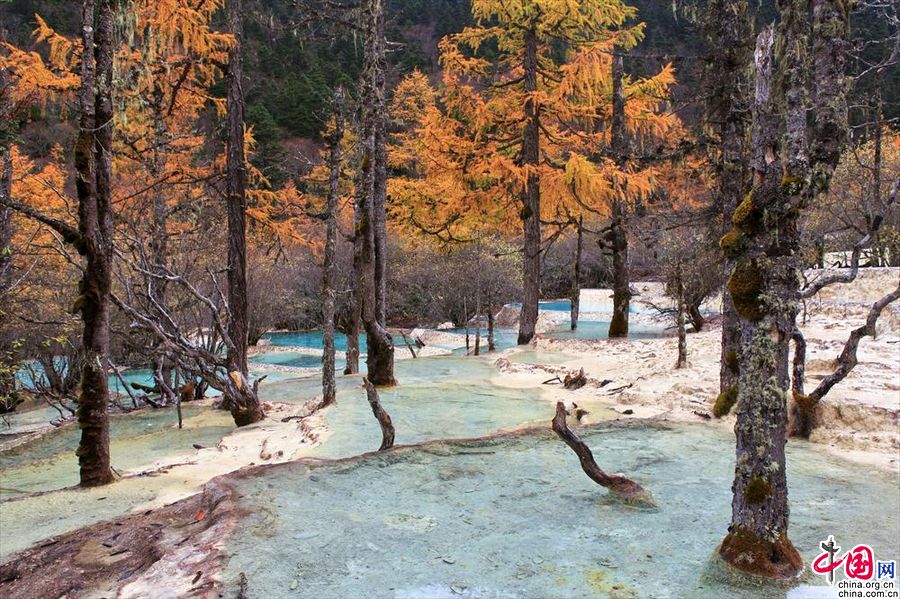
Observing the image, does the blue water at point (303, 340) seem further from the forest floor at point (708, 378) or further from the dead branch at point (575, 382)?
the dead branch at point (575, 382)

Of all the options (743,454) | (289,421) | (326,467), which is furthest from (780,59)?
(289,421)

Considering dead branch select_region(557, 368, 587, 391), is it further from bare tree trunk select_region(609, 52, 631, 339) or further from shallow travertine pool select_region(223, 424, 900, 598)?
bare tree trunk select_region(609, 52, 631, 339)

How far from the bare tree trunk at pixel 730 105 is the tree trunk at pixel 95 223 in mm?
7770

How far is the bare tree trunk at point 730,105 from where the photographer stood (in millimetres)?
8375

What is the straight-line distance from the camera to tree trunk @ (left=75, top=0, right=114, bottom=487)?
6.18m

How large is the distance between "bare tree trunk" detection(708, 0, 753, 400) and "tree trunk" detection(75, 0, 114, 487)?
25.5ft

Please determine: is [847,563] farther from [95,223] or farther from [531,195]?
[531,195]

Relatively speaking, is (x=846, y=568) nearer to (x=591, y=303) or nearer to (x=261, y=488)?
(x=261, y=488)

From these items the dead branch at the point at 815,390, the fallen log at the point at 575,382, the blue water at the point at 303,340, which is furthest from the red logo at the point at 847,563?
Result: the blue water at the point at 303,340

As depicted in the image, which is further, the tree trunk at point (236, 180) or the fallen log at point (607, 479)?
the tree trunk at point (236, 180)

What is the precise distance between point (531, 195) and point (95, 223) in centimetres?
1293

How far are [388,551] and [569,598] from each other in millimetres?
1351

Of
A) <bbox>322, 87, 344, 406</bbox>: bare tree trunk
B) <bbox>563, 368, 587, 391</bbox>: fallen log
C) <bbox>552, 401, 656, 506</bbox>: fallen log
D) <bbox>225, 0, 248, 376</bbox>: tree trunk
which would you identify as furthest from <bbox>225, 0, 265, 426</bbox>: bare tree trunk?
<bbox>552, 401, 656, 506</bbox>: fallen log

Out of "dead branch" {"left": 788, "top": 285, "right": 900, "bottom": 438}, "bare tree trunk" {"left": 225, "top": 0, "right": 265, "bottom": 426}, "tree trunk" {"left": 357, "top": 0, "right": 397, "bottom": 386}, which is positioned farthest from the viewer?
"bare tree trunk" {"left": 225, "top": 0, "right": 265, "bottom": 426}
